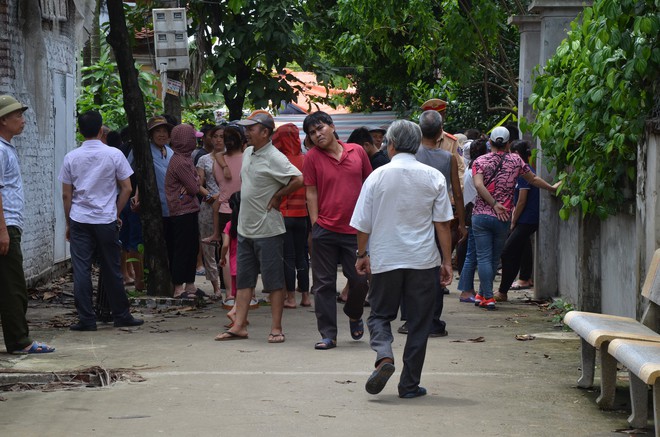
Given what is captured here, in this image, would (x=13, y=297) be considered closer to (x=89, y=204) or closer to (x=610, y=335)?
(x=89, y=204)

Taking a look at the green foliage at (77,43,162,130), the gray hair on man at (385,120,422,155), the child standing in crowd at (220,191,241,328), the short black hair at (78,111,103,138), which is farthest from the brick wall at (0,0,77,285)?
the gray hair on man at (385,120,422,155)

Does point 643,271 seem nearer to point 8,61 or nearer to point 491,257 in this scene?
point 491,257

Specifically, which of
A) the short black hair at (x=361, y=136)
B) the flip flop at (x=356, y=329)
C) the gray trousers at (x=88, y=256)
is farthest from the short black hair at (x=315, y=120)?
the short black hair at (x=361, y=136)

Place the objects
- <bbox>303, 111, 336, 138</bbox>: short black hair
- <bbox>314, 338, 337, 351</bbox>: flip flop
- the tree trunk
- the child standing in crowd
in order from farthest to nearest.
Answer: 1. the tree trunk
2. the child standing in crowd
3. <bbox>303, 111, 336, 138</bbox>: short black hair
4. <bbox>314, 338, 337, 351</bbox>: flip flop

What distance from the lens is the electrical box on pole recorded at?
60.6 feet

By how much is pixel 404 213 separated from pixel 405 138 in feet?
1.80

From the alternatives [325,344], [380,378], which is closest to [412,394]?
[380,378]

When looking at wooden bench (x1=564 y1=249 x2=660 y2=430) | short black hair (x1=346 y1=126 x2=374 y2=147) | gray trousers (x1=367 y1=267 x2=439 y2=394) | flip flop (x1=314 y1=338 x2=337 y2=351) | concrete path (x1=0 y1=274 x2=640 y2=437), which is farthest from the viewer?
short black hair (x1=346 y1=126 x2=374 y2=147)

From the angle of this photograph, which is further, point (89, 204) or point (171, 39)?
point (171, 39)

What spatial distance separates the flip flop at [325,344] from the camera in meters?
9.59

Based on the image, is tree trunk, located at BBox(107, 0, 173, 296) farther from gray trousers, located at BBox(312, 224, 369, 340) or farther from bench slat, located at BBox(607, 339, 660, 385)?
bench slat, located at BBox(607, 339, 660, 385)

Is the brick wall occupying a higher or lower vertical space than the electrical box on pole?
lower

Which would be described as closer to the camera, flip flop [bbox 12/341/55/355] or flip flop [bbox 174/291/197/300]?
flip flop [bbox 12/341/55/355]

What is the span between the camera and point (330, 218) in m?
9.70
